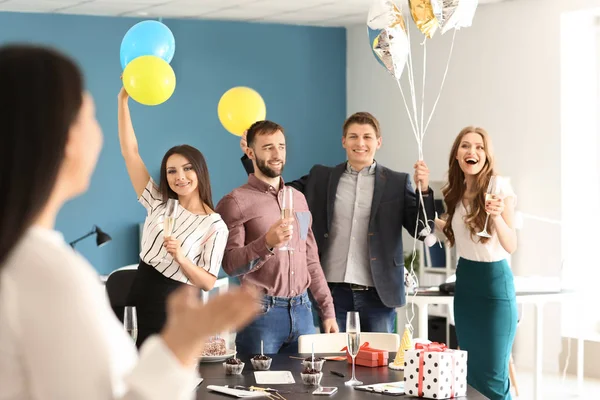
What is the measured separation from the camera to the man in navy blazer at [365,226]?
4.19 metres

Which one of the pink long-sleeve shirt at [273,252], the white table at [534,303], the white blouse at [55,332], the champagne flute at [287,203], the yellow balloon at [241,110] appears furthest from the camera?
the white table at [534,303]

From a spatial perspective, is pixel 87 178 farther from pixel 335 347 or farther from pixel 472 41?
pixel 472 41

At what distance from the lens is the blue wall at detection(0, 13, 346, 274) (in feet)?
24.7

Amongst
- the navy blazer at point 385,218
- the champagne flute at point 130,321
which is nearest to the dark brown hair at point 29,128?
the champagne flute at point 130,321

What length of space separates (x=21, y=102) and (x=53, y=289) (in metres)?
0.24

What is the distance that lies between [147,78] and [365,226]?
1259 mm

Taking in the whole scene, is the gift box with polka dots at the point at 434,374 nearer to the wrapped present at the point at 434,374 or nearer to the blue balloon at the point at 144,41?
the wrapped present at the point at 434,374

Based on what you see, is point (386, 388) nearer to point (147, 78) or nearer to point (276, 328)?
point (276, 328)

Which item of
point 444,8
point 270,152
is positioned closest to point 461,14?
point 444,8

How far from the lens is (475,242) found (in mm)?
4176

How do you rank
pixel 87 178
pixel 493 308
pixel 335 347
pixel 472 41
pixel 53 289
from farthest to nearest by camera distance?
pixel 472 41
pixel 493 308
pixel 335 347
pixel 87 178
pixel 53 289

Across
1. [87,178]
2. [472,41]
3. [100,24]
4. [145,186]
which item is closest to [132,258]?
[100,24]

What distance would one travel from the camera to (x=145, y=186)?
383 cm

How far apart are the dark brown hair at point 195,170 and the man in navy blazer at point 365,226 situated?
46 centimetres
